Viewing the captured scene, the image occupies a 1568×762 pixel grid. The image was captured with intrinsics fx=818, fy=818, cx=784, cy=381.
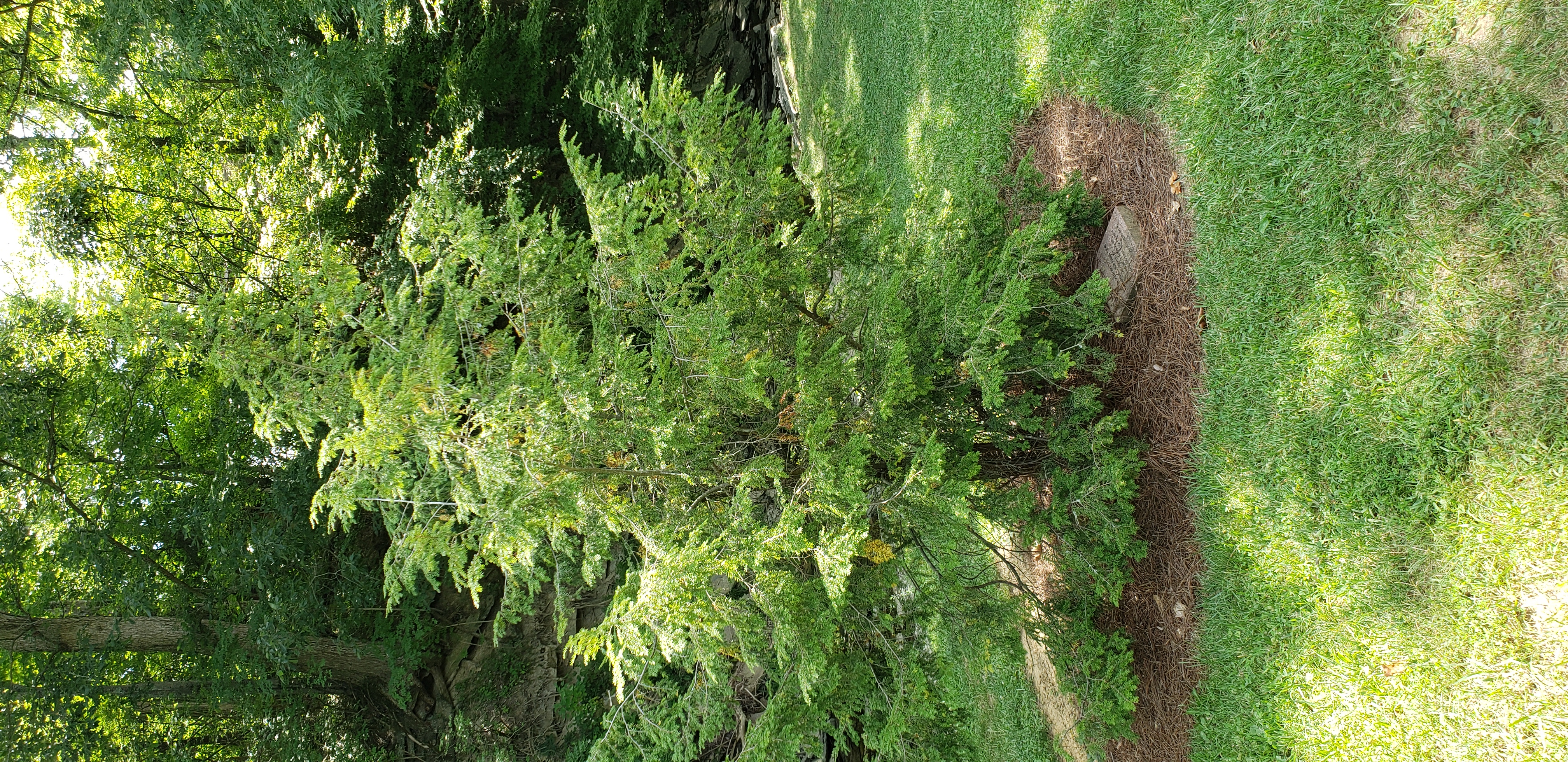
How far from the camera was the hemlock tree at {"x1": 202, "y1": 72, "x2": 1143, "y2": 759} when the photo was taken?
298 cm

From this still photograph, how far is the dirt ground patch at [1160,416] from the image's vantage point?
3.53 metres

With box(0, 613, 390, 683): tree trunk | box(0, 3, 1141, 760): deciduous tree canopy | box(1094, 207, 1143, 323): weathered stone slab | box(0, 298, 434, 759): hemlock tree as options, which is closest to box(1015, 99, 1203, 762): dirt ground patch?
box(1094, 207, 1143, 323): weathered stone slab

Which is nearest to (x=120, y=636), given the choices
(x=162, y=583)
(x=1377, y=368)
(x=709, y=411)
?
(x=162, y=583)

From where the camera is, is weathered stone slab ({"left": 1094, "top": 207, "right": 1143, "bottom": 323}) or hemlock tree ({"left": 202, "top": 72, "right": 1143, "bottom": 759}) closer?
hemlock tree ({"left": 202, "top": 72, "right": 1143, "bottom": 759})

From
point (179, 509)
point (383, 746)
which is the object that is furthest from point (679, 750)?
point (179, 509)

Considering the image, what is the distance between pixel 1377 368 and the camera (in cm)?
272

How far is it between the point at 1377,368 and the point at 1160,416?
1.00 m

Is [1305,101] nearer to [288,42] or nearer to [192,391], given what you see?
[288,42]

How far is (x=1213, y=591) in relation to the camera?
3.39m

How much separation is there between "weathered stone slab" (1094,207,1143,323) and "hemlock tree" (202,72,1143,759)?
0.22 metres

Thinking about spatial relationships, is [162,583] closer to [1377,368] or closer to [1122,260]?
[1122,260]

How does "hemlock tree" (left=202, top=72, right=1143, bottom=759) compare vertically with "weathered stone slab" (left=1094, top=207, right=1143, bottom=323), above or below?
below

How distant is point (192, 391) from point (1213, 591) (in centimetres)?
1056

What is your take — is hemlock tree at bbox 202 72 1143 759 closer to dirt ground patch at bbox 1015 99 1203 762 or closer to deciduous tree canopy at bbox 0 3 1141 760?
deciduous tree canopy at bbox 0 3 1141 760
